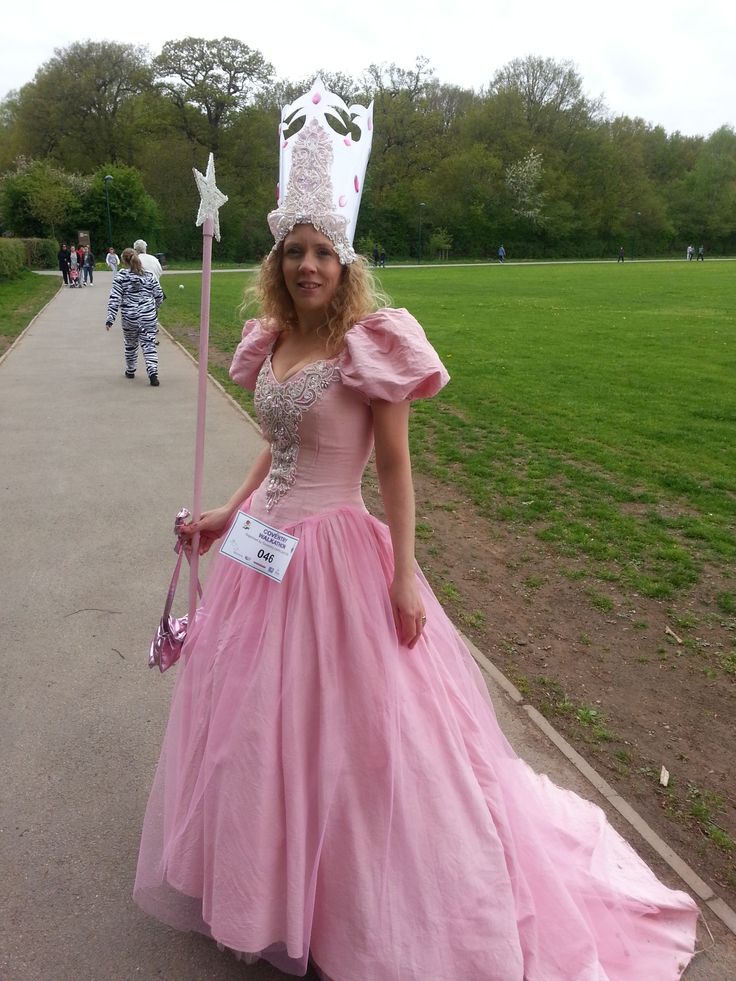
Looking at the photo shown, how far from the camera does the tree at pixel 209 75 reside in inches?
2281

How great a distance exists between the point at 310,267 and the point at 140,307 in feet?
31.9

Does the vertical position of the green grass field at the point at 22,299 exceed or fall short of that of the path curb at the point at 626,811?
it exceeds it

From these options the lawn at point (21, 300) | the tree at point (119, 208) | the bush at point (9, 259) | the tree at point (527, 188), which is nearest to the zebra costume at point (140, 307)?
the lawn at point (21, 300)

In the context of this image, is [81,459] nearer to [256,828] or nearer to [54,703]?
[54,703]

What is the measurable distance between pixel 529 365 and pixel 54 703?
34.7 feet

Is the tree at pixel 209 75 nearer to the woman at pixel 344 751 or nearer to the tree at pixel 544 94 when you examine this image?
the tree at pixel 544 94

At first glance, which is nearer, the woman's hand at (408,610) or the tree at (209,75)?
the woman's hand at (408,610)

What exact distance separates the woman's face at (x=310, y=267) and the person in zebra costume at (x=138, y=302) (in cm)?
962

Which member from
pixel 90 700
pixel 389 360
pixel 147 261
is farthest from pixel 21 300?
pixel 389 360

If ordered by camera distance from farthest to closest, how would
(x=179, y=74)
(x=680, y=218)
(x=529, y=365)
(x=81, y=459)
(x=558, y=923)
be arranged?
(x=680, y=218)
(x=179, y=74)
(x=529, y=365)
(x=81, y=459)
(x=558, y=923)

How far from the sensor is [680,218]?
250 ft

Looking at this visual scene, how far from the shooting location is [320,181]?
2264 mm

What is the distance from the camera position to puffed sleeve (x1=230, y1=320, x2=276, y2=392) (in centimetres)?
251

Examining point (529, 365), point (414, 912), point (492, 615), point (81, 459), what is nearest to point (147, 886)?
point (414, 912)
